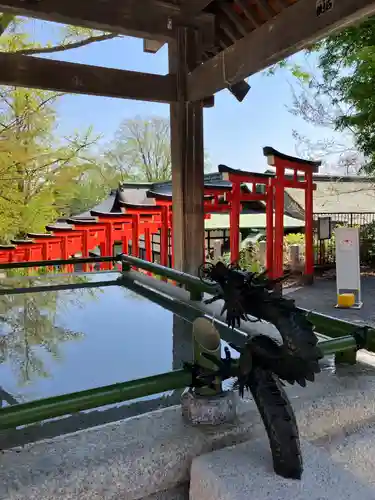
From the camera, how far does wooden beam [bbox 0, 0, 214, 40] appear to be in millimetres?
2699

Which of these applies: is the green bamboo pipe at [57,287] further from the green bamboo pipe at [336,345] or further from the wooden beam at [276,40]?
the green bamboo pipe at [336,345]

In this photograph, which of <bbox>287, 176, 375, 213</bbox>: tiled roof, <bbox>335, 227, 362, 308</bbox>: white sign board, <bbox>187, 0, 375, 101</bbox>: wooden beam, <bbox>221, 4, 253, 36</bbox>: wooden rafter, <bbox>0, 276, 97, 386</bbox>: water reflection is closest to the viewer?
<bbox>0, 276, 97, 386</bbox>: water reflection

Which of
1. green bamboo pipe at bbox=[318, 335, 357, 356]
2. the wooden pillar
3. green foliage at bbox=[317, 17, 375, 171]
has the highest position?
green foliage at bbox=[317, 17, 375, 171]

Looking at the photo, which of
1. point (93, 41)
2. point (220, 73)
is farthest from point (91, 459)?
point (93, 41)

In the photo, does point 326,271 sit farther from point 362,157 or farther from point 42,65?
point 42,65

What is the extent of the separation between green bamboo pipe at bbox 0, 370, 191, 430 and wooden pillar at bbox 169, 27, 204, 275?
8.24 ft

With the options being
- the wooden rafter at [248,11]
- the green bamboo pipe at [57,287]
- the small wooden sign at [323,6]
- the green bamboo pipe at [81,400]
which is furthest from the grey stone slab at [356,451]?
the wooden rafter at [248,11]

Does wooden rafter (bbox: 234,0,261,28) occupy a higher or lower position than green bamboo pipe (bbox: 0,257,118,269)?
higher

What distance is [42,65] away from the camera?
2926 millimetres

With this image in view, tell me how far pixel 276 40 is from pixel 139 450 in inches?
99.4

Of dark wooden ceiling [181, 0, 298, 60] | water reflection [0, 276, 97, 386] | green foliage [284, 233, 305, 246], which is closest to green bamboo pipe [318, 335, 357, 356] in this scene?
water reflection [0, 276, 97, 386]

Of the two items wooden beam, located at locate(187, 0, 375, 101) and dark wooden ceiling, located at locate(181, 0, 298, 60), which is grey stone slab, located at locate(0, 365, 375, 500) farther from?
dark wooden ceiling, located at locate(181, 0, 298, 60)

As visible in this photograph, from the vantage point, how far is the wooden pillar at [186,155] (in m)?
3.30

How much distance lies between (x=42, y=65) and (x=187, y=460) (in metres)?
2.88
